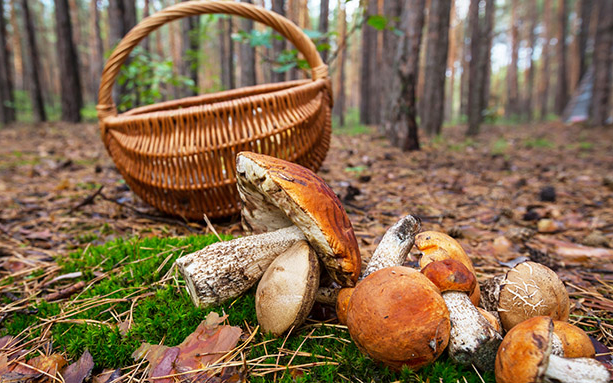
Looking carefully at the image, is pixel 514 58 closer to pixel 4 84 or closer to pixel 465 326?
pixel 4 84

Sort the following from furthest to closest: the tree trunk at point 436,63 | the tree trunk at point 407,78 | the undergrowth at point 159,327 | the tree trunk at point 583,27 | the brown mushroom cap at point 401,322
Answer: the tree trunk at point 583,27 < the tree trunk at point 436,63 < the tree trunk at point 407,78 < the undergrowth at point 159,327 < the brown mushroom cap at point 401,322

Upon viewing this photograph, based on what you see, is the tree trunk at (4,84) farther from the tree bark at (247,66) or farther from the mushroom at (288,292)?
the mushroom at (288,292)

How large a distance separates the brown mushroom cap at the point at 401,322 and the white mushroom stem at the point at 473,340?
4 centimetres

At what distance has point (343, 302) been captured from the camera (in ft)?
4.12

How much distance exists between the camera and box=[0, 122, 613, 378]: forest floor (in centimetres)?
204

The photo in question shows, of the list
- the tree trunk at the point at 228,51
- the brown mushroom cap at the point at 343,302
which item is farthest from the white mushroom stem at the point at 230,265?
the tree trunk at the point at 228,51

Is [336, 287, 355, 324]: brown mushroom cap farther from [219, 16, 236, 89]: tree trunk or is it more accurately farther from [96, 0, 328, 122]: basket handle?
[219, 16, 236, 89]: tree trunk

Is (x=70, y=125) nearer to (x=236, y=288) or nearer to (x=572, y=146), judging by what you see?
(x=236, y=288)

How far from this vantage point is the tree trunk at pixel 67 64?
31.4 feet

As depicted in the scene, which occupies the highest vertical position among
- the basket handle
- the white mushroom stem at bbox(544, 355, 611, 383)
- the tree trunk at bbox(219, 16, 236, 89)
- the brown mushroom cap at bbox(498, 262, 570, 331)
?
the tree trunk at bbox(219, 16, 236, 89)

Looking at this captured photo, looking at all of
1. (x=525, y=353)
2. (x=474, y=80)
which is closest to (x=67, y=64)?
(x=474, y=80)

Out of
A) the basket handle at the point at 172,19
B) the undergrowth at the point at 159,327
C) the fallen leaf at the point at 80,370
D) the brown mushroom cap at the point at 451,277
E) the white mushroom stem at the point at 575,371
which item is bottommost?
the fallen leaf at the point at 80,370

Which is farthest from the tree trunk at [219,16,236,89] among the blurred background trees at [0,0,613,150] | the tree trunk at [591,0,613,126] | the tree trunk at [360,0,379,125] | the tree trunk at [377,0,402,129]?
the tree trunk at [591,0,613,126]

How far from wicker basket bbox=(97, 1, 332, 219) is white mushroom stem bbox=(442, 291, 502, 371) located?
1534 mm
